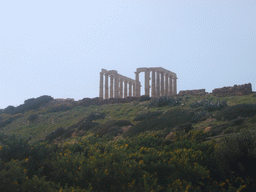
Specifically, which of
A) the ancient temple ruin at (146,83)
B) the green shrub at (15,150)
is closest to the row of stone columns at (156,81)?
the ancient temple ruin at (146,83)

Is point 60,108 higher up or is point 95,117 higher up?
point 60,108

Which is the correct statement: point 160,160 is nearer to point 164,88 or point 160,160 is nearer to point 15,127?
point 15,127

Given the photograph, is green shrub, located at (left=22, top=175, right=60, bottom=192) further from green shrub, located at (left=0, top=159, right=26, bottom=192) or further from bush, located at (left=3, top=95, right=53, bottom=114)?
bush, located at (left=3, top=95, right=53, bottom=114)

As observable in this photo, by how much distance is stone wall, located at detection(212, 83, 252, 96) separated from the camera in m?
28.4

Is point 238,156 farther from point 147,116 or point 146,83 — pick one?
point 146,83

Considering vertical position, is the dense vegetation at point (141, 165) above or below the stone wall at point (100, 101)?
below

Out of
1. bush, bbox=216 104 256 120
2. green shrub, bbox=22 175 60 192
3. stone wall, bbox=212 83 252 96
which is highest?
stone wall, bbox=212 83 252 96

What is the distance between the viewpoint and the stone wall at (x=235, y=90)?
2838cm

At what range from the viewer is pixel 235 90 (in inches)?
1147

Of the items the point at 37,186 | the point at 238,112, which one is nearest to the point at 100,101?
the point at 238,112

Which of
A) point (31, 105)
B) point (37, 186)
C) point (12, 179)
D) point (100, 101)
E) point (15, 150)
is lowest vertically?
point (37, 186)

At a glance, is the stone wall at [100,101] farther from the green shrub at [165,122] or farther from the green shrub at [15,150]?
the green shrub at [15,150]

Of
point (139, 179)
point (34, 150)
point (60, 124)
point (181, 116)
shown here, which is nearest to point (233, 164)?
point (139, 179)

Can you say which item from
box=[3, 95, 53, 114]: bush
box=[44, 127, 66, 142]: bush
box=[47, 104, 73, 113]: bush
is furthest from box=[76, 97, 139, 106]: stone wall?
box=[44, 127, 66, 142]: bush
